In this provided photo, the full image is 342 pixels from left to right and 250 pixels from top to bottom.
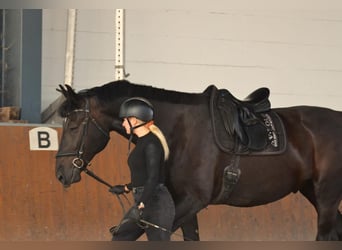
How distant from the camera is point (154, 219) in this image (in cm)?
457

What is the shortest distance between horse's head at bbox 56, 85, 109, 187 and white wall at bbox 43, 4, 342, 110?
374 cm

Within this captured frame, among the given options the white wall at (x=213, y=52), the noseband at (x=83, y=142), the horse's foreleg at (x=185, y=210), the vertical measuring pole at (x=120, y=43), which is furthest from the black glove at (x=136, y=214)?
the white wall at (x=213, y=52)

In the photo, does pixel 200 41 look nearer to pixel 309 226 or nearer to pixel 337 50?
pixel 337 50

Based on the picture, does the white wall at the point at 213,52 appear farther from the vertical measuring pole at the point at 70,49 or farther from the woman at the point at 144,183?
the woman at the point at 144,183

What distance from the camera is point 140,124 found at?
4.58 metres

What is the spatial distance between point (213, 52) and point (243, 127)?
4466 mm

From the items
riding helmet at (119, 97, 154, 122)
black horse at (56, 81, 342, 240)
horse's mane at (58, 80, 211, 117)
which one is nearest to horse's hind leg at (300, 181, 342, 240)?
black horse at (56, 81, 342, 240)

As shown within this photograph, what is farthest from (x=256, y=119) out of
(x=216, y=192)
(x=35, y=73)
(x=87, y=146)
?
(x=35, y=73)

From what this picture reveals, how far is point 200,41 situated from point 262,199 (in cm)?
442

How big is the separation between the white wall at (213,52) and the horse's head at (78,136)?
374 centimetres

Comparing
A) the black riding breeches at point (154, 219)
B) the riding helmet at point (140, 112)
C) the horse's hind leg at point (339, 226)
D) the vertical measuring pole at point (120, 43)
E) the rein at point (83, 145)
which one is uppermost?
the vertical measuring pole at point (120, 43)

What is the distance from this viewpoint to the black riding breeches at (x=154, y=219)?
4543 millimetres

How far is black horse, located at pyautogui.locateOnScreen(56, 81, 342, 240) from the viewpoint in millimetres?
5488

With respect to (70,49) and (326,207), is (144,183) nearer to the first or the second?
(326,207)
